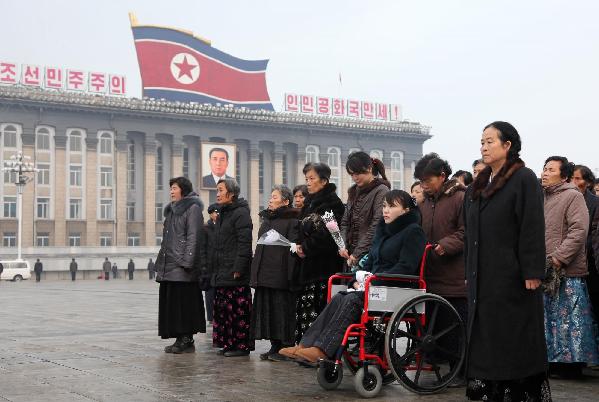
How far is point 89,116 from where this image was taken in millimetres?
57000

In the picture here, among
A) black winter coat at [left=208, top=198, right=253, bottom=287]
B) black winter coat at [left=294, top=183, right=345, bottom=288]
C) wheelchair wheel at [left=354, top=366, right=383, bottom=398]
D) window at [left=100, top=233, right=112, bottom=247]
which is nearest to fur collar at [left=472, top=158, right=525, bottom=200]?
wheelchair wheel at [left=354, top=366, right=383, bottom=398]

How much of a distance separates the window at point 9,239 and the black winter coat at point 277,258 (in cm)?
4833

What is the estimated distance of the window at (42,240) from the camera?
54531 mm

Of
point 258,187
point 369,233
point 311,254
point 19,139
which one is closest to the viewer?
point 369,233

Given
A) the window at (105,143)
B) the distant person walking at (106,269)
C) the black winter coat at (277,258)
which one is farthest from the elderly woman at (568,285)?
the window at (105,143)

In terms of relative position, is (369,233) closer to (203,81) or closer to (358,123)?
(203,81)

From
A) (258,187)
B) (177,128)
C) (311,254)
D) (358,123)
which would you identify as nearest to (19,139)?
(177,128)

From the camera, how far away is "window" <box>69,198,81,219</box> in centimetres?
5622

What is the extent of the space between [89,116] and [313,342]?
176ft

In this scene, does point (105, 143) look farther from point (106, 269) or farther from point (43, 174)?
point (106, 269)

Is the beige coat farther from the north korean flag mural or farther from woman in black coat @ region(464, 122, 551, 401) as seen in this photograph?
the north korean flag mural

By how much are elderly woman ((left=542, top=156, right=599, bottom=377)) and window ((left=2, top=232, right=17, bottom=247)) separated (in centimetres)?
5060

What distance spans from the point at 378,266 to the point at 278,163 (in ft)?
195

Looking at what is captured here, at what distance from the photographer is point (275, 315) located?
791 centimetres
